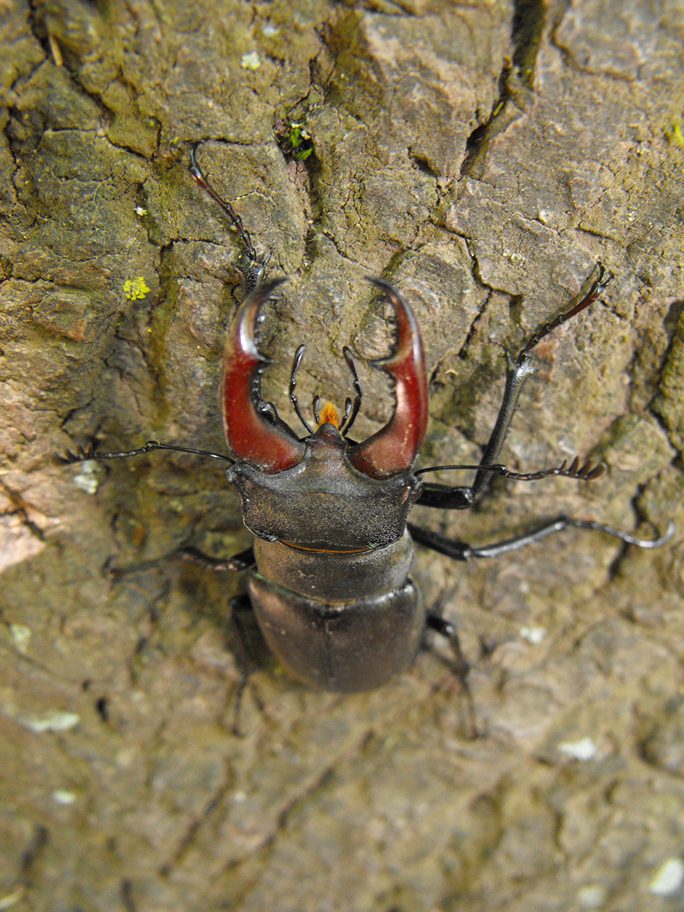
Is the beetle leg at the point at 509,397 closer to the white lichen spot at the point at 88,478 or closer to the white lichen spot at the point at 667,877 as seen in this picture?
the white lichen spot at the point at 88,478

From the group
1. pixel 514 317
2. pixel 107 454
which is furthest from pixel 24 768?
pixel 514 317

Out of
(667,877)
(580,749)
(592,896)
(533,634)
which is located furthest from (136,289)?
(667,877)

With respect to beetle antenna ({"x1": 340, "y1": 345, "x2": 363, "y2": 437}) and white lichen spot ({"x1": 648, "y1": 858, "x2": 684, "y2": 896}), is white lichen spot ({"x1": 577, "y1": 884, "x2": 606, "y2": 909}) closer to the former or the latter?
white lichen spot ({"x1": 648, "y1": 858, "x2": 684, "y2": 896})

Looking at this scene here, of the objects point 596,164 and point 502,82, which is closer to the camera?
point 502,82

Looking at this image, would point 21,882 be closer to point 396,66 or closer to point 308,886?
point 308,886

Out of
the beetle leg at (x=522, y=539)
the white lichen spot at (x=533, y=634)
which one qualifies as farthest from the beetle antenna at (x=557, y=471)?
the white lichen spot at (x=533, y=634)

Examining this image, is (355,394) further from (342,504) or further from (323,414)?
(342,504)
